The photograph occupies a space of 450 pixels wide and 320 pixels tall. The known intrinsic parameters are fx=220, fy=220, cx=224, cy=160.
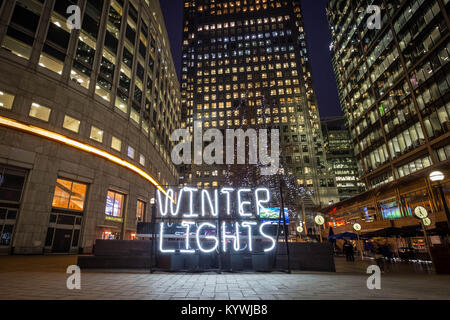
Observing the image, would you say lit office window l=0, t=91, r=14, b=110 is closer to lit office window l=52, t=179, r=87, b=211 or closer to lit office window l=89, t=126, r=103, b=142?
lit office window l=89, t=126, r=103, b=142

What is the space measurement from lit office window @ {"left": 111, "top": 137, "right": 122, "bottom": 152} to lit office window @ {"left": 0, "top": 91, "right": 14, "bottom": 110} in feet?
31.3

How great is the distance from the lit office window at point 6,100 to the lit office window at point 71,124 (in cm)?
405

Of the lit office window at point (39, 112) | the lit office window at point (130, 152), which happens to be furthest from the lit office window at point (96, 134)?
the lit office window at point (130, 152)

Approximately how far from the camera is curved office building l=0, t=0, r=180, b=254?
18.7 m

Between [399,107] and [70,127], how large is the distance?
4578cm

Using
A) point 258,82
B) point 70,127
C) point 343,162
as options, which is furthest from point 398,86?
point 343,162

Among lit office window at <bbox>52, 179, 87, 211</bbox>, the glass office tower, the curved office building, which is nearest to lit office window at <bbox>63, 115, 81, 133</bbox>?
the curved office building

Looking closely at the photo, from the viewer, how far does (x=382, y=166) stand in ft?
126

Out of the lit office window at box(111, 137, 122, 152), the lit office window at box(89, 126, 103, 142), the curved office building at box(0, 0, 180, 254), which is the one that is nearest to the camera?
the curved office building at box(0, 0, 180, 254)

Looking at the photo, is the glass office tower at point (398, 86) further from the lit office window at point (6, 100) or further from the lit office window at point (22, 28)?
the lit office window at point (22, 28)

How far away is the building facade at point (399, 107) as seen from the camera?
2758cm

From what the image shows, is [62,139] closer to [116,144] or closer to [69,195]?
[69,195]
